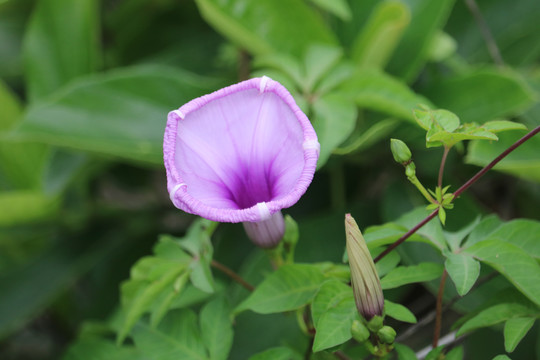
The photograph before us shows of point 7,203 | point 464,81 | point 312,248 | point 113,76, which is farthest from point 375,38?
point 7,203

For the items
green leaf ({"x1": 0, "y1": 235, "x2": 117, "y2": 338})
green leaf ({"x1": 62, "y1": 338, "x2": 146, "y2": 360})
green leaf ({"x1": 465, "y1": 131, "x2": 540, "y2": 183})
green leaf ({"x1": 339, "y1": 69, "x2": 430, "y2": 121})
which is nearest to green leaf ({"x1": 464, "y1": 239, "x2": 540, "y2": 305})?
green leaf ({"x1": 465, "y1": 131, "x2": 540, "y2": 183})

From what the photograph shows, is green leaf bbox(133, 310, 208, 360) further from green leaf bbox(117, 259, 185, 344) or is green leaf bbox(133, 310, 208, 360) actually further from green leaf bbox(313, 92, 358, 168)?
green leaf bbox(313, 92, 358, 168)

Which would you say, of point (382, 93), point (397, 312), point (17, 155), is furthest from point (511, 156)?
point (17, 155)

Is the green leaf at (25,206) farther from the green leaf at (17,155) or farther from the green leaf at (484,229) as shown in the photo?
the green leaf at (484,229)

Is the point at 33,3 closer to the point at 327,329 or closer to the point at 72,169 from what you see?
the point at 72,169

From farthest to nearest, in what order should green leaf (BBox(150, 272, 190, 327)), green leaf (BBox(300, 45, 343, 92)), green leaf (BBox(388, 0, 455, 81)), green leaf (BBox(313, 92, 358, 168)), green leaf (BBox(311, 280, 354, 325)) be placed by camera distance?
1. green leaf (BBox(388, 0, 455, 81))
2. green leaf (BBox(300, 45, 343, 92))
3. green leaf (BBox(313, 92, 358, 168))
4. green leaf (BBox(150, 272, 190, 327))
5. green leaf (BBox(311, 280, 354, 325))

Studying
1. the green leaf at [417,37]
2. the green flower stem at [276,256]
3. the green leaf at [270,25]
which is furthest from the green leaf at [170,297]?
the green leaf at [417,37]
